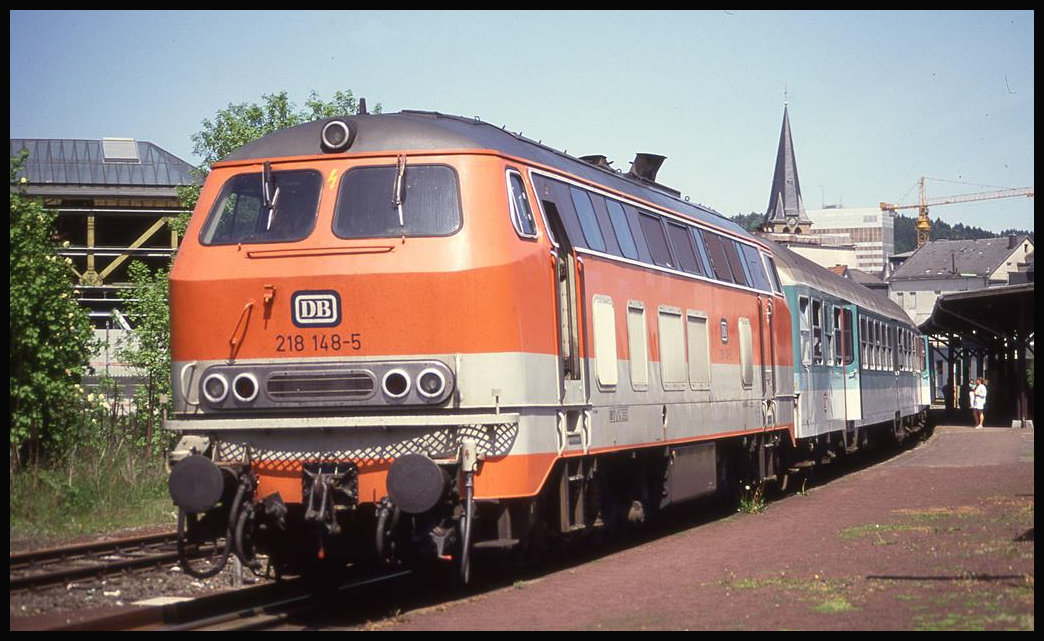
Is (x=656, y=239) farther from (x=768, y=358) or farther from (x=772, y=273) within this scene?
(x=772, y=273)

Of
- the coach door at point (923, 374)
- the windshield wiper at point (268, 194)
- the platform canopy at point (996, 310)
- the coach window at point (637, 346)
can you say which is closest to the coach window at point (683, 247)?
the coach window at point (637, 346)

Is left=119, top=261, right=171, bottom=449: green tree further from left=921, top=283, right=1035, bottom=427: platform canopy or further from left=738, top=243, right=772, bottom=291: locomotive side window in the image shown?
left=921, top=283, right=1035, bottom=427: platform canopy

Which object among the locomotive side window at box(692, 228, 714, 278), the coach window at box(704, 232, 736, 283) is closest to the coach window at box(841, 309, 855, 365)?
the coach window at box(704, 232, 736, 283)

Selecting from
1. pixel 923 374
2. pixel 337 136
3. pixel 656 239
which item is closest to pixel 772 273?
pixel 656 239

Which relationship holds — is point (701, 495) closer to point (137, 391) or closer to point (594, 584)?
point (594, 584)

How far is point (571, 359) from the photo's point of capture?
1136 centimetres

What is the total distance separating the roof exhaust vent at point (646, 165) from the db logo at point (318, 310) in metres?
6.88

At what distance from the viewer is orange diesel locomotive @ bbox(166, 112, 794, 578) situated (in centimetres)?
991

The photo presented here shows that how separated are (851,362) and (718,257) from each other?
377 inches

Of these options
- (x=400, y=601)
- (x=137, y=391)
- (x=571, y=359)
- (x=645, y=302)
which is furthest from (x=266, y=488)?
(x=137, y=391)

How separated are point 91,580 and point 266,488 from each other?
87.2 inches

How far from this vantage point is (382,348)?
10.1 meters

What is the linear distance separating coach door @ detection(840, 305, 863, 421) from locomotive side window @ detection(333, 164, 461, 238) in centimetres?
1573
